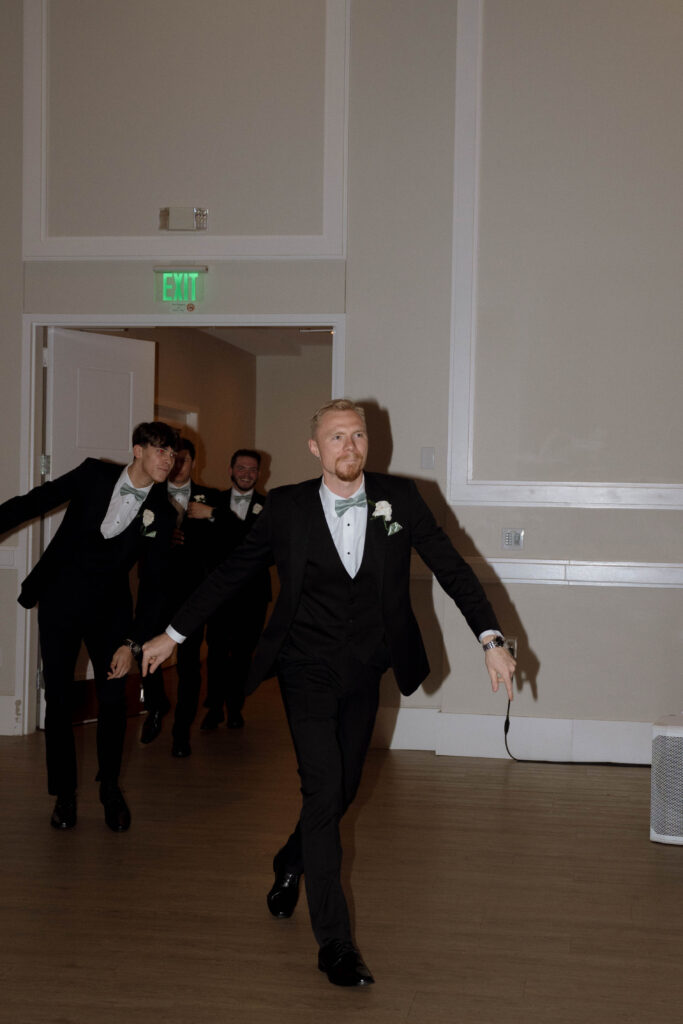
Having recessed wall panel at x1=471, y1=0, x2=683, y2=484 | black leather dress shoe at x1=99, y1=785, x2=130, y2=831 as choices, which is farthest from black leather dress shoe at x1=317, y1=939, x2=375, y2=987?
recessed wall panel at x1=471, y1=0, x2=683, y2=484

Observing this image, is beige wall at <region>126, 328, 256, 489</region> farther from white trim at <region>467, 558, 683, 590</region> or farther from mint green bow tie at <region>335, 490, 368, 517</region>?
mint green bow tie at <region>335, 490, 368, 517</region>

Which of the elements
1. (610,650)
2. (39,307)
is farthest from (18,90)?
(610,650)

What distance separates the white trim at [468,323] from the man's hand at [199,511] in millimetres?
1480

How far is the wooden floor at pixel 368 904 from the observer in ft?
9.29

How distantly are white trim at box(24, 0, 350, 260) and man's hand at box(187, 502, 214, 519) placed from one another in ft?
4.77

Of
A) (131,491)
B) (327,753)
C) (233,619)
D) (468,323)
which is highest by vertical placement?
(468,323)

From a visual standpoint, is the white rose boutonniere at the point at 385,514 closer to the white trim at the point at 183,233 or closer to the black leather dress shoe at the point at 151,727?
the white trim at the point at 183,233

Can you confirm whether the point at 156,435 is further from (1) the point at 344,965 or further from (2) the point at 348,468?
(1) the point at 344,965

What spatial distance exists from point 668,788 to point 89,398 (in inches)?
160

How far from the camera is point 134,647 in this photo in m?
3.91

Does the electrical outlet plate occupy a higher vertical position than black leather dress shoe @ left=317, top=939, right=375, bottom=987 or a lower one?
higher

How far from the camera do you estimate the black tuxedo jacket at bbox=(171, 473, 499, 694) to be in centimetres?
319

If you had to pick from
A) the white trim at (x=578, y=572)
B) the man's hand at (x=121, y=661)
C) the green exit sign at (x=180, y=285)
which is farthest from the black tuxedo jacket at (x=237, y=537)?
the man's hand at (x=121, y=661)

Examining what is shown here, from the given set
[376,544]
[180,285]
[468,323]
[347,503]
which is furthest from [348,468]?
[180,285]
